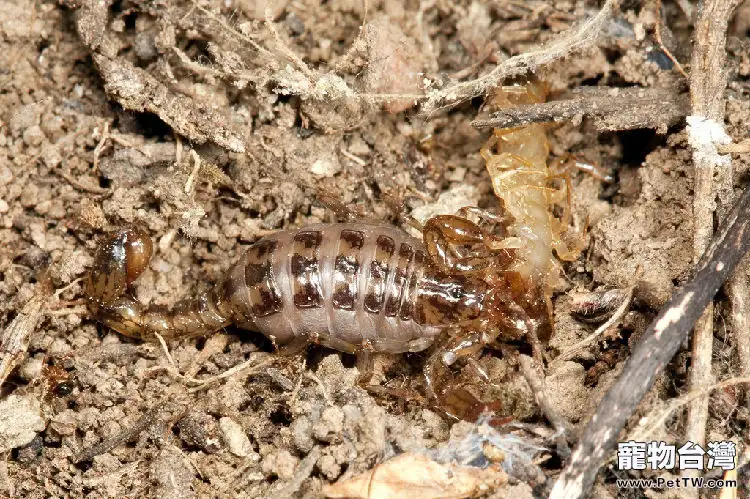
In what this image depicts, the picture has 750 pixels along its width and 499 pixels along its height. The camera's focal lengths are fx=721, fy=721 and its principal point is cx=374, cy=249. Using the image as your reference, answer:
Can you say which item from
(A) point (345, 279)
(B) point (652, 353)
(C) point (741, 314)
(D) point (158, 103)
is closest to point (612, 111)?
(C) point (741, 314)

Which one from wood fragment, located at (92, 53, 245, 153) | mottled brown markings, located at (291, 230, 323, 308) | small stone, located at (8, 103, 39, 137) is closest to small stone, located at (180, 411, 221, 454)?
mottled brown markings, located at (291, 230, 323, 308)

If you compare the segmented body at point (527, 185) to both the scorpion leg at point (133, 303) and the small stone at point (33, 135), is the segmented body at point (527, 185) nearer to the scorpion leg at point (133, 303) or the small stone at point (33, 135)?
the scorpion leg at point (133, 303)

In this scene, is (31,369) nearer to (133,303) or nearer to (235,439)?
(133,303)

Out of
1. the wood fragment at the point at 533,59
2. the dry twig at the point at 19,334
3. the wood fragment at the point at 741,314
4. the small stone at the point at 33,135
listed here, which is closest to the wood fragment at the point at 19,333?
the dry twig at the point at 19,334

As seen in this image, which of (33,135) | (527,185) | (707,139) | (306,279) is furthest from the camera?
(527,185)

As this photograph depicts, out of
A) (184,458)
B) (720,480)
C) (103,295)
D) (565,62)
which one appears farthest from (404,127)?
(720,480)
